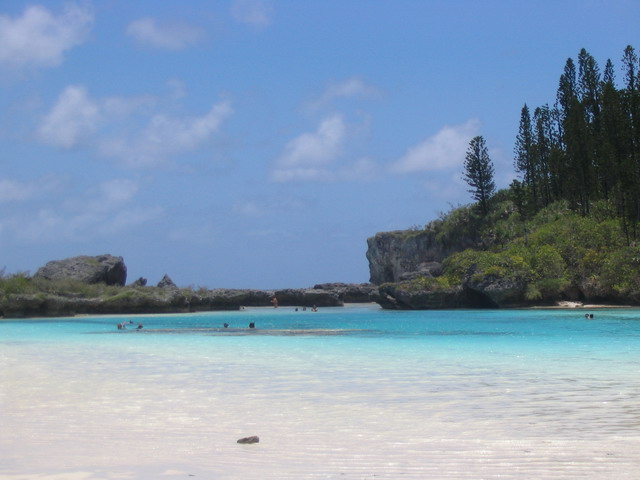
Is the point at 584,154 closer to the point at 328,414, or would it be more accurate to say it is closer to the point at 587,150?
the point at 587,150

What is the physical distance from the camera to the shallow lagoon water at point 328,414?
19.5 ft

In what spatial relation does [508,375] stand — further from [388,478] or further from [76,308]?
[76,308]

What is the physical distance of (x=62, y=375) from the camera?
13062mm

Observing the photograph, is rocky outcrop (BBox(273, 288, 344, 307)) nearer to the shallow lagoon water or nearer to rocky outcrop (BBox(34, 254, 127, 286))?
rocky outcrop (BBox(34, 254, 127, 286))

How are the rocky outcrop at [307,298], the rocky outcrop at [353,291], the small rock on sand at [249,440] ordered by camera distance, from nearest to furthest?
the small rock on sand at [249,440] < the rocky outcrop at [307,298] < the rocky outcrop at [353,291]

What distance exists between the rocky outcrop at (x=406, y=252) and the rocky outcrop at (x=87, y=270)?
2544cm

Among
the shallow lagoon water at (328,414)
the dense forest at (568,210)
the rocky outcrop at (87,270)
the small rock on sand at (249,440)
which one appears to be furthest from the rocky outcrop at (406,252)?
the small rock on sand at (249,440)

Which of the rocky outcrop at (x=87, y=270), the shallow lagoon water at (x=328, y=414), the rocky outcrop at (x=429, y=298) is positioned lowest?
the shallow lagoon water at (x=328, y=414)

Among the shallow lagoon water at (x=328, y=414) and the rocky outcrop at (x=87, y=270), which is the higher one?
the rocky outcrop at (x=87, y=270)

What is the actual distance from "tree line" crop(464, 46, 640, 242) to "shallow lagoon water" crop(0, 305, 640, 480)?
3809cm

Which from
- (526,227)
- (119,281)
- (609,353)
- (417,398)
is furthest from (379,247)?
(417,398)

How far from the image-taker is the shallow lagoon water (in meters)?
5.95

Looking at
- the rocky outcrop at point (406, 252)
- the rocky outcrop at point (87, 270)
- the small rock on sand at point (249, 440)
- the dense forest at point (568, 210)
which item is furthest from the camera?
the rocky outcrop at point (406, 252)

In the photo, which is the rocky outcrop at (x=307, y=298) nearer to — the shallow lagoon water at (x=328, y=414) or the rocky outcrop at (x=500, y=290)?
the rocky outcrop at (x=500, y=290)
